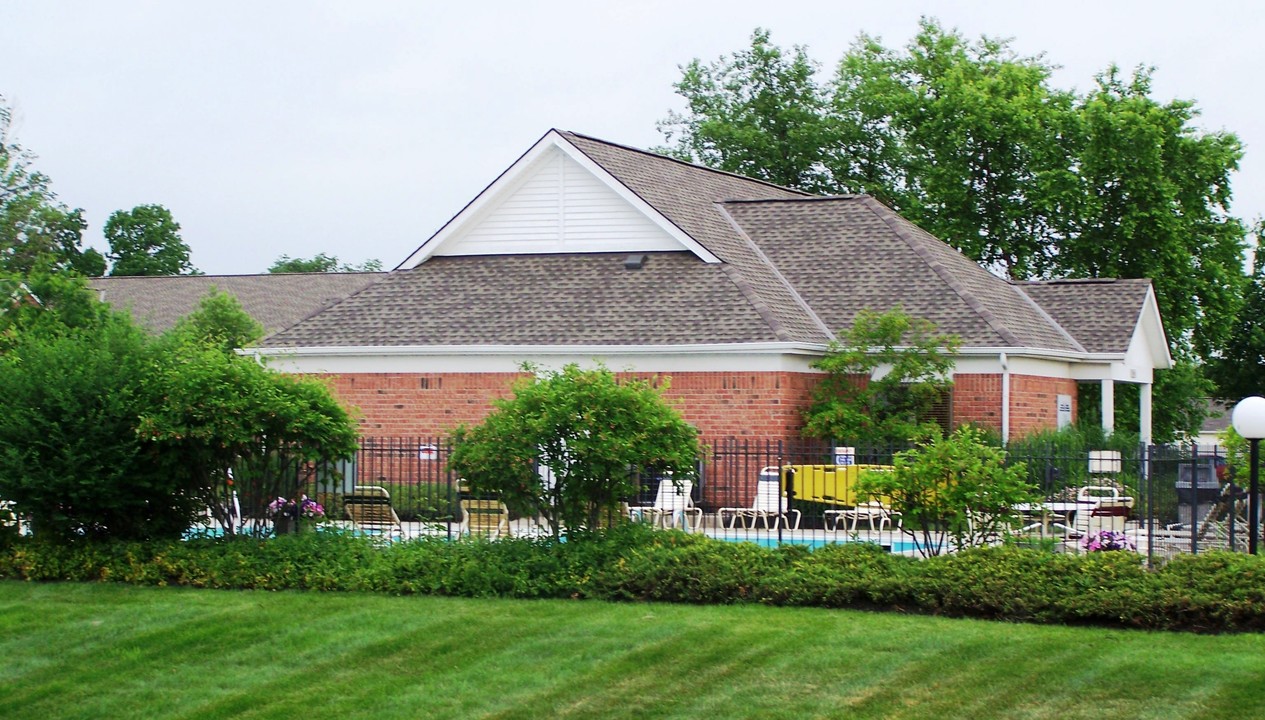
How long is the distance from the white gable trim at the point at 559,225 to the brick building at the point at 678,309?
0.10ft

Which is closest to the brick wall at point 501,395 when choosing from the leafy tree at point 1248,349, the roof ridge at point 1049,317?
the roof ridge at point 1049,317

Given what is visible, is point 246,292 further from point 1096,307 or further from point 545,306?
point 1096,307

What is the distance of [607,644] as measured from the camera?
12.5 metres

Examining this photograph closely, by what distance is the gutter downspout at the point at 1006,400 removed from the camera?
2531 centimetres

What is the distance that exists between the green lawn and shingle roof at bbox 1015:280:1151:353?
16648 millimetres

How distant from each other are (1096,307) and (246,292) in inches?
1060

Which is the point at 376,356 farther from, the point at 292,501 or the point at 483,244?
the point at 292,501

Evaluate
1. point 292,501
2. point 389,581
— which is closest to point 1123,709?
point 389,581

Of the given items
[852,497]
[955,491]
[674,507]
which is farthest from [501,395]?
[955,491]

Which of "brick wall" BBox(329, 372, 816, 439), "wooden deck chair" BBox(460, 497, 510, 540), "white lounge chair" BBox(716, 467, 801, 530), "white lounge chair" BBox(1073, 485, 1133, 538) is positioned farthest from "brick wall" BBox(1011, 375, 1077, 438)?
"wooden deck chair" BBox(460, 497, 510, 540)

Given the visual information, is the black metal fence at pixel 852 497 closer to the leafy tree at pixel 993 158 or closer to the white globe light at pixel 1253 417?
the white globe light at pixel 1253 417

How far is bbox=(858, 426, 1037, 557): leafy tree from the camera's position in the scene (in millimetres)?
15133

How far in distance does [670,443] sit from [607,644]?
3608 millimetres

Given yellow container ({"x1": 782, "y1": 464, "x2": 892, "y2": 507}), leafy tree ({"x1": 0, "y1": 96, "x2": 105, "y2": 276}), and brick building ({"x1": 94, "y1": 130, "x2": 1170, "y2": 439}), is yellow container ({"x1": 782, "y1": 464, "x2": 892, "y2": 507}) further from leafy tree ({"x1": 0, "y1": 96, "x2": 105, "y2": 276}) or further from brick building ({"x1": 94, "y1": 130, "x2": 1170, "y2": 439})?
leafy tree ({"x1": 0, "y1": 96, "x2": 105, "y2": 276})
